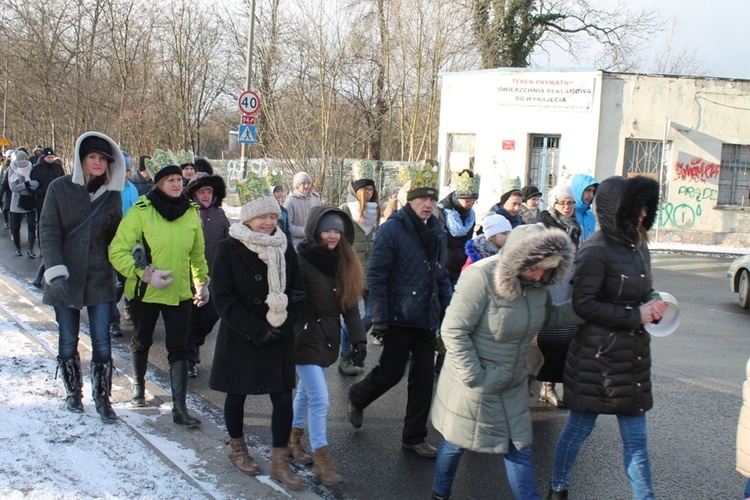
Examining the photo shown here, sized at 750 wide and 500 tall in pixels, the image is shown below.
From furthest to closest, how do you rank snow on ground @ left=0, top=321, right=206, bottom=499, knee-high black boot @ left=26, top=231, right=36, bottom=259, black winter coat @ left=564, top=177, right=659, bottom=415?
knee-high black boot @ left=26, top=231, right=36, bottom=259, black winter coat @ left=564, top=177, right=659, bottom=415, snow on ground @ left=0, top=321, right=206, bottom=499

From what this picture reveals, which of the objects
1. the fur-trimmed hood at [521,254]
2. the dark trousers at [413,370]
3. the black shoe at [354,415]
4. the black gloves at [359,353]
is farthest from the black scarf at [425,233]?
the fur-trimmed hood at [521,254]

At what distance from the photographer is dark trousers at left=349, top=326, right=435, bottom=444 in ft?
15.6

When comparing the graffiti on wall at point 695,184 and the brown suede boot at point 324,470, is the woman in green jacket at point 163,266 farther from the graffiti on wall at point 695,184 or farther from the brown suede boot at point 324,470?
the graffiti on wall at point 695,184

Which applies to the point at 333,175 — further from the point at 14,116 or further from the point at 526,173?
the point at 14,116

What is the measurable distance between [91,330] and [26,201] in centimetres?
867

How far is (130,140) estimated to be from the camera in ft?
101

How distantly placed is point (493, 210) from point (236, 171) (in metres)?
24.4

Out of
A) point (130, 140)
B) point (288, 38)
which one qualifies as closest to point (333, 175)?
point (288, 38)

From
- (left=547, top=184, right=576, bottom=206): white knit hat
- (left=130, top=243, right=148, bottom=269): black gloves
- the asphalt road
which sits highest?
(left=547, top=184, right=576, bottom=206): white knit hat

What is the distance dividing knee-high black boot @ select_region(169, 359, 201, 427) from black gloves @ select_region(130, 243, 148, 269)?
2.47 ft

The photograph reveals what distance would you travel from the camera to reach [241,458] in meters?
4.19

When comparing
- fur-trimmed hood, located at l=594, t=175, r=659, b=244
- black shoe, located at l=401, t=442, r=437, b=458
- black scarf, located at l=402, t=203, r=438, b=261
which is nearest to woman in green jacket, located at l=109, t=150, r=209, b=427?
black shoe, located at l=401, t=442, r=437, b=458

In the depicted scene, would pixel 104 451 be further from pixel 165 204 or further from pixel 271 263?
pixel 165 204

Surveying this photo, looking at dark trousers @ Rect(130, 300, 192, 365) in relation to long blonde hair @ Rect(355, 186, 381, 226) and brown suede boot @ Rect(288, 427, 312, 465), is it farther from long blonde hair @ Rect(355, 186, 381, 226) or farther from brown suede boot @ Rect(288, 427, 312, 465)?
long blonde hair @ Rect(355, 186, 381, 226)
